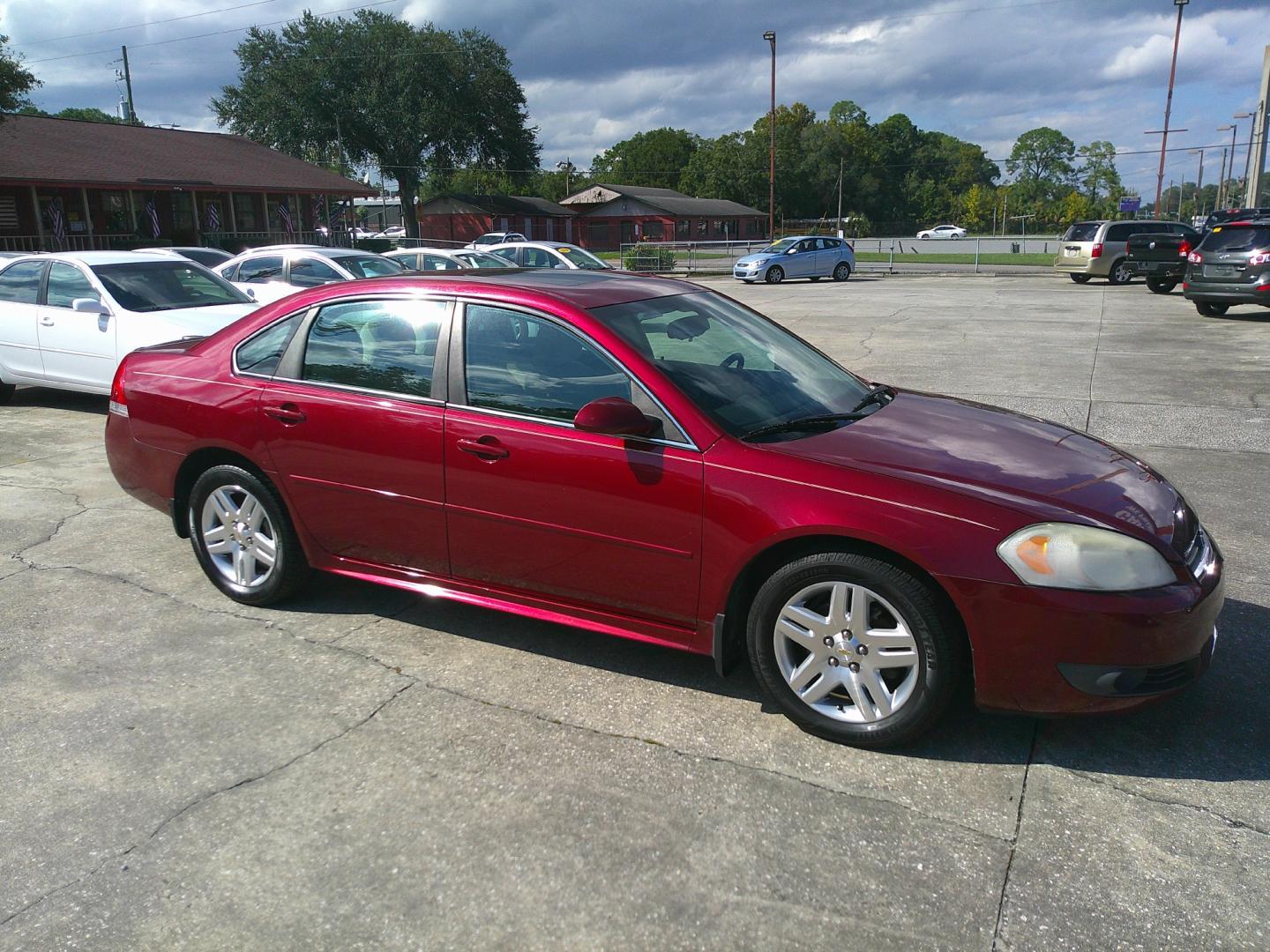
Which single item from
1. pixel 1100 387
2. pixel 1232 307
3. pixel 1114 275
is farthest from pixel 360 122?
pixel 1100 387

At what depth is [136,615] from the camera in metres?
4.61

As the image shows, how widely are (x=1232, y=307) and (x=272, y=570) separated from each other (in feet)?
69.5

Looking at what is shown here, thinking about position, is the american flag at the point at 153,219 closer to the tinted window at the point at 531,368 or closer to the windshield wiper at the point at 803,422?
the tinted window at the point at 531,368

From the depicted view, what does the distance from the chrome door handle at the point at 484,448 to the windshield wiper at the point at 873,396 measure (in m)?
1.51

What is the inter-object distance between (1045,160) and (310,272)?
Answer: 13474 cm

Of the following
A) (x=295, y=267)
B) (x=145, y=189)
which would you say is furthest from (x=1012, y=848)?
(x=145, y=189)

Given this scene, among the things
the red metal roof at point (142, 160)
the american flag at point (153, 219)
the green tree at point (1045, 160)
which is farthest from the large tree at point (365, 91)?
the green tree at point (1045, 160)

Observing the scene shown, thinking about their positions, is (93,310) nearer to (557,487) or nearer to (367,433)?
(367,433)

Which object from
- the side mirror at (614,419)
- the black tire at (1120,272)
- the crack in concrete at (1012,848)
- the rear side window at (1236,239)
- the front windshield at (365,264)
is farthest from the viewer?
the black tire at (1120,272)

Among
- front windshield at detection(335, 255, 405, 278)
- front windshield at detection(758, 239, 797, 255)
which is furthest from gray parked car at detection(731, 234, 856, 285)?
front windshield at detection(335, 255, 405, 278)

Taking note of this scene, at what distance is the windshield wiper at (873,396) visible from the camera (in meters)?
4.22

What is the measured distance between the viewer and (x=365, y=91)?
2370 inches

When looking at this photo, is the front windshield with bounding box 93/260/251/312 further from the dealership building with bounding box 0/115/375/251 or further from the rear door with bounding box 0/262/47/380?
the dealership building with bounding box 0/115/375/251

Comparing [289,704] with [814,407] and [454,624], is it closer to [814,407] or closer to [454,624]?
[454,624]
